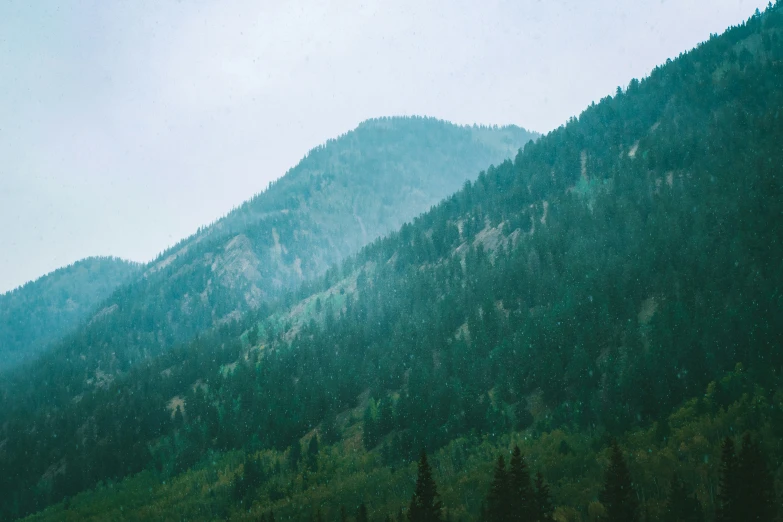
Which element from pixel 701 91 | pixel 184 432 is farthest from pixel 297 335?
pixel 701 91

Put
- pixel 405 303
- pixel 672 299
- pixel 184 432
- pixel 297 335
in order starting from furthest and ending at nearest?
pixel 297 335
pixel 405 303
pixel 184 432
pixel 672 299

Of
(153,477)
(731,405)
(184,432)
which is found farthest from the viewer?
(184,432)

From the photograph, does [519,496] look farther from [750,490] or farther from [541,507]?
[750,490]

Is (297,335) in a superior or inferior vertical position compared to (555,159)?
inferior

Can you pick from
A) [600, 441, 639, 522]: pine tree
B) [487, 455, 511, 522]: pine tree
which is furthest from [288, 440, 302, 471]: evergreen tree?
[600, 441, 639, 522]: pine tree

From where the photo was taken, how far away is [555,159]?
165 meters

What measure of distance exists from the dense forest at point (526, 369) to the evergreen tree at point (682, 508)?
263mm

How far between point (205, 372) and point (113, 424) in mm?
25788

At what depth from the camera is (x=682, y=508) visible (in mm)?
51219

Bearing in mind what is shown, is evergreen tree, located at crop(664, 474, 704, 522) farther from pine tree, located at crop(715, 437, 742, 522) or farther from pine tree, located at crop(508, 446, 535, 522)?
pine tree, located at crop(508, 446, 535, 522)

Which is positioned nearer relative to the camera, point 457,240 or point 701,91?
point 701,91

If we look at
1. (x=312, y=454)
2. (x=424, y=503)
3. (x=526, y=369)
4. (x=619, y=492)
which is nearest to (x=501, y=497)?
(x=424, y=503)

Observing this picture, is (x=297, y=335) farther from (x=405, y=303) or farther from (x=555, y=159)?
(x=555, y=159)

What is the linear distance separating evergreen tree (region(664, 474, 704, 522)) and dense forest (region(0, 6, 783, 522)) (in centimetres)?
26
